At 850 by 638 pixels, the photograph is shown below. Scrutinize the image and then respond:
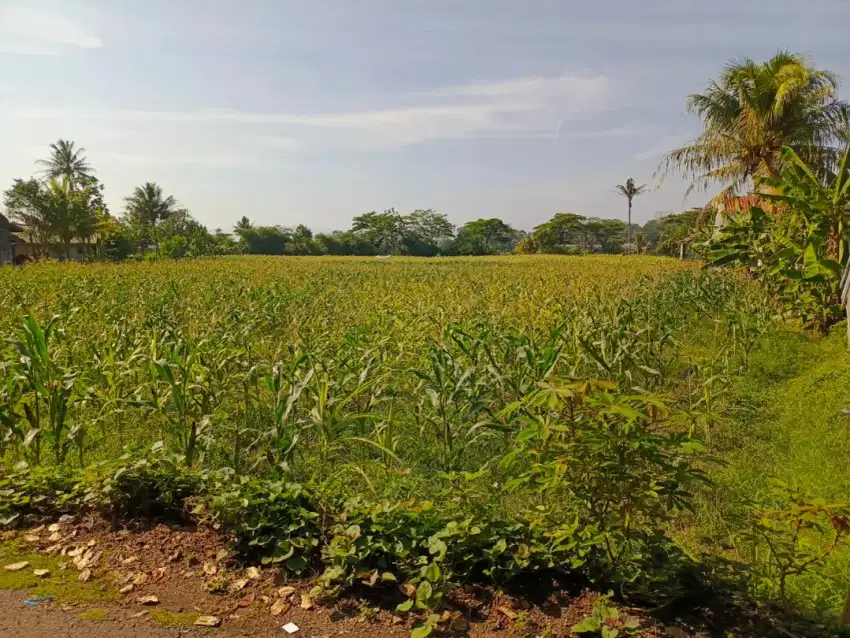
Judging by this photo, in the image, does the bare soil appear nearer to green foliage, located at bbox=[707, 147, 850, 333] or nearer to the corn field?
the corn field

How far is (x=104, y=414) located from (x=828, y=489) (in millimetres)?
5393

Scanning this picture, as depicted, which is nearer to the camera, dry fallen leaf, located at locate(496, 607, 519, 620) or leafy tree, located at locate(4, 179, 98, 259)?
dry fallen leaf, located at locate(496, 607, 519, 620)

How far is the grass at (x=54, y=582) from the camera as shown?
109 inches

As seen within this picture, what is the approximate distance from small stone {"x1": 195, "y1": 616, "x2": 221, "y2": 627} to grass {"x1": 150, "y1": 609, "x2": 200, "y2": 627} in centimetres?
3

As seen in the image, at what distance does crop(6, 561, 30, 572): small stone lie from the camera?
301 cm

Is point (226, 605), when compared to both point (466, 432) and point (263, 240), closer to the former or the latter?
point (466, 432)

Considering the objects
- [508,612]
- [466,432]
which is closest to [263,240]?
[466,432]

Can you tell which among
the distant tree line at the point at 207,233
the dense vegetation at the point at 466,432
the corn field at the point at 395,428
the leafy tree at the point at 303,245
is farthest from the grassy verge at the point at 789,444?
the leafy tree at the point at 303,245

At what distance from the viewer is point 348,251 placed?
241 feet

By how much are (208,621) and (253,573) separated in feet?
1.18

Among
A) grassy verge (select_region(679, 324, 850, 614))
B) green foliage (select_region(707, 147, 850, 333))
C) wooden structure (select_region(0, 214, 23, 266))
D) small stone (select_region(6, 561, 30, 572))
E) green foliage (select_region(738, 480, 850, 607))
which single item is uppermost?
wooden structure (select_region(0, 214, 23, 266))

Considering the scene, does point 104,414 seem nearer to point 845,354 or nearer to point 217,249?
point 845,354

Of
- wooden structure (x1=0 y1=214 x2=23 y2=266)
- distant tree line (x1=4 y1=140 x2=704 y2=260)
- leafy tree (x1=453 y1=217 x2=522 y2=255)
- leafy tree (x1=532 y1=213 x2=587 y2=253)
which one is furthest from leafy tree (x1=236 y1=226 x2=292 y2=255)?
leafy tree (x1=532 y1=213 x2=587 y2=253)

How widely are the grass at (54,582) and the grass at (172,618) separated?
0.27 metres
